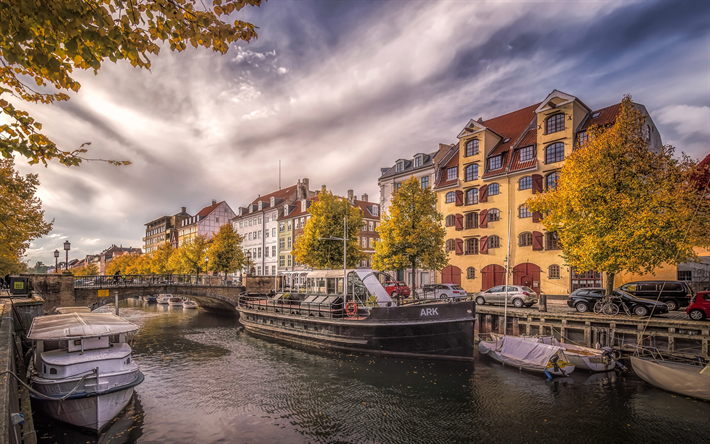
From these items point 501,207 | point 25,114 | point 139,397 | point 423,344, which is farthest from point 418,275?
point 25,114

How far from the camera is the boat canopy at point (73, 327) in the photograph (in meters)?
12.4

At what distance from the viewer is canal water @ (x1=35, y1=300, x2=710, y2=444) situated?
11.8 m

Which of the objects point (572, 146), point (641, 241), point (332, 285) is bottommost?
point (332, 285)

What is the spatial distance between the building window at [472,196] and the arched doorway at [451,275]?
6.98 m

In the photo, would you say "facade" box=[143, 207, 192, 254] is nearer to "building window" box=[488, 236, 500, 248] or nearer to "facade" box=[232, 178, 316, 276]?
"facade" box=[232, 178, 316, 276]

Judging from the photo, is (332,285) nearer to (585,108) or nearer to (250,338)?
(250,338)

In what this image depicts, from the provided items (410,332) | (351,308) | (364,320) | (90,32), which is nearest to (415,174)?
(351,308)

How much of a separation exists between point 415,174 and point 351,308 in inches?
1003

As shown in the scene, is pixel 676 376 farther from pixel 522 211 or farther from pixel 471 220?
pixel 471 220

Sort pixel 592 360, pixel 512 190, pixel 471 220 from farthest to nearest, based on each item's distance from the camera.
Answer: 1. pixel 471 220
2. pixel 512 190
3. pixel 592 360

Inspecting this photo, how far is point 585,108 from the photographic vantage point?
3447 centimetres

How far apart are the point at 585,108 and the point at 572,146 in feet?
14.1

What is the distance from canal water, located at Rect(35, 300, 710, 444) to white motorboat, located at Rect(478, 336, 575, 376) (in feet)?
1.52

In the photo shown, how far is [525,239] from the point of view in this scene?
35.2m
